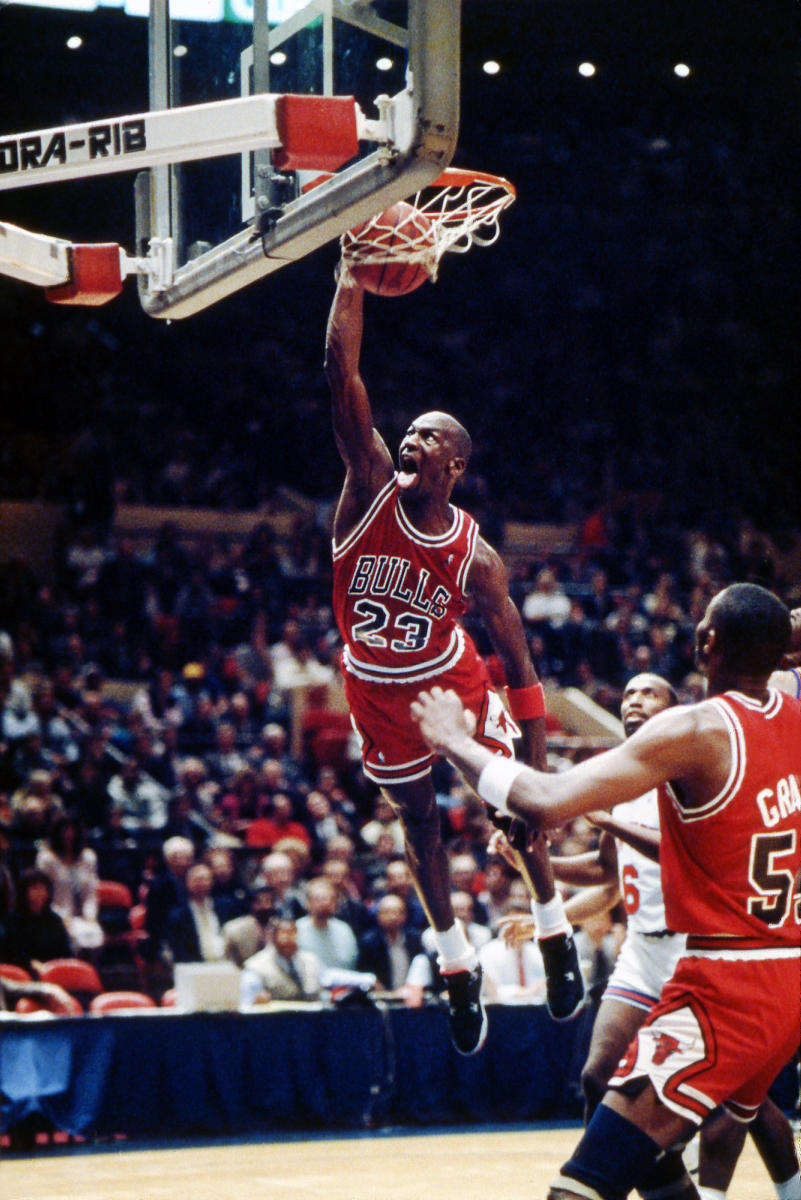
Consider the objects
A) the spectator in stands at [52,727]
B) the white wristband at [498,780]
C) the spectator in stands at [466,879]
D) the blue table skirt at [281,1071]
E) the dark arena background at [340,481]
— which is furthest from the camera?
the spectator in stands at [52,727]

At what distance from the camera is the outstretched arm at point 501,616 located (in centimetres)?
531

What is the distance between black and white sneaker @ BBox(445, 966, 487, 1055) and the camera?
5.47 meters

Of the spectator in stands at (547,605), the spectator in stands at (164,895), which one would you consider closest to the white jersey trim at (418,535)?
the spectator in stands at (164,895)

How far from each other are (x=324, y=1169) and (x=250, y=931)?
5.64 ft

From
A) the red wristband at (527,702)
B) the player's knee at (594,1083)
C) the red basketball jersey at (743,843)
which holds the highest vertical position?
the red basketball jersey at (743,843)

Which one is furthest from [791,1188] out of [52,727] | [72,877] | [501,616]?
[52,727]

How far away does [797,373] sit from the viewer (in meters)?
19.0

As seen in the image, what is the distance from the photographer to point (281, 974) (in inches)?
370

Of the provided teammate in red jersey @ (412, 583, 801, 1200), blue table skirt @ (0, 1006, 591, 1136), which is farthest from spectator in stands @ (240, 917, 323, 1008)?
teammate in red jersey @ (412, 583, 801, 1200)

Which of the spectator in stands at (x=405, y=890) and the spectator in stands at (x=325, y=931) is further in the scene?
the spectator in stands at (x=405, y=890)

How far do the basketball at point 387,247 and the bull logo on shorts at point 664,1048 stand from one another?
242 cm

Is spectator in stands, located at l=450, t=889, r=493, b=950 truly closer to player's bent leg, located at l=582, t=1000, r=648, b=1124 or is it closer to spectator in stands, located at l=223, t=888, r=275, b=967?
spectator in stands, located at l=223, t=888, r=275, b=967

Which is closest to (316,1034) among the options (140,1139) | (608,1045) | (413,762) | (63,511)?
(140,1139)

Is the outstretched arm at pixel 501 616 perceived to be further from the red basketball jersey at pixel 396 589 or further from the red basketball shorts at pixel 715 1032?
the red basketball shorts at pixel 715 1032
